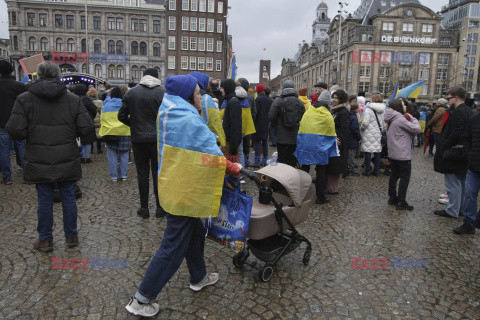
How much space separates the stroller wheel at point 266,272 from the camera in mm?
3504

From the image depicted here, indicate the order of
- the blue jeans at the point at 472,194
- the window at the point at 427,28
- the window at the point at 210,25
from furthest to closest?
the window at the point at 427,28 < the window at the point at 210,25 < the blue jeans at the point at 472,194

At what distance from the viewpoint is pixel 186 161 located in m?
2.69

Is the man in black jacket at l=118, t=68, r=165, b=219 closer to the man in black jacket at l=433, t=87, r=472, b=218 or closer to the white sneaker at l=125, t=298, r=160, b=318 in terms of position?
the white sneaker at l=125, t=298, r=160, b=318

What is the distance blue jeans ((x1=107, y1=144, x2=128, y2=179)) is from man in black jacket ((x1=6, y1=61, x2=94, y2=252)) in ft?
11.8

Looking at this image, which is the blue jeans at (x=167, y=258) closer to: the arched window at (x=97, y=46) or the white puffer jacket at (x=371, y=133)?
the white puffer jacket at (x=371, y=133)

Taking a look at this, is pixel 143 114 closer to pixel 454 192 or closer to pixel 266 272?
pixel 266 272

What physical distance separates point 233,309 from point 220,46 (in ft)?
194

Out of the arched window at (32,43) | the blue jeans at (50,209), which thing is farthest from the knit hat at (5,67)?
the arched window at (32,43)

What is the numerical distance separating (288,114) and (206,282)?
4.46 metres

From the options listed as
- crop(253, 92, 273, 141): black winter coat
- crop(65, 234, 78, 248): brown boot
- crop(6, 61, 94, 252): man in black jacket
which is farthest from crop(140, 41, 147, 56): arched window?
crop(65, 234, 78, 248): brown boot

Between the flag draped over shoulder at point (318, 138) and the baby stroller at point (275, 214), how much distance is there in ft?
8.74

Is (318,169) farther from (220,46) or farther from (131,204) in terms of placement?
(220,46)

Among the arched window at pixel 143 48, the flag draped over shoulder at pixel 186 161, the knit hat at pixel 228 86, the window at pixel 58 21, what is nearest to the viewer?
the flag draped over shoulder at pixel 186 161

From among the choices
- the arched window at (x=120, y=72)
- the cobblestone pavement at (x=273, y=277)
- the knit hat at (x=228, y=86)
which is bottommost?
the cobblestone pavement at (x=273, y=277)
